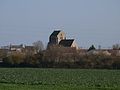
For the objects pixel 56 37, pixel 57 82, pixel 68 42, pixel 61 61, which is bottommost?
pixel 57 82

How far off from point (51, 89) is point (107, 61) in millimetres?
63141

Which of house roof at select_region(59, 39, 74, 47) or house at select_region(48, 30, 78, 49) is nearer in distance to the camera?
house roof at select_region(59, 39, 74, 47)

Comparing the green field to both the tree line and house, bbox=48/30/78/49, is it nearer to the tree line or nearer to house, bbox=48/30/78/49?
the tree line

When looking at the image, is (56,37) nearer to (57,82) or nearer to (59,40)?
(59,40)

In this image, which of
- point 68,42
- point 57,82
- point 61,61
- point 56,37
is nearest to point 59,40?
point 56,37

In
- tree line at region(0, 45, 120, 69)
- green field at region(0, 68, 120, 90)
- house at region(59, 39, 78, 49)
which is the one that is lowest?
green field at region(0, 68, 120, 90)

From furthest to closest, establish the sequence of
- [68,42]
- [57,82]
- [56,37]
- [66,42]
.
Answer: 1. [56,37]
2. [66,42]
3. [68,42]
4. [57,82]

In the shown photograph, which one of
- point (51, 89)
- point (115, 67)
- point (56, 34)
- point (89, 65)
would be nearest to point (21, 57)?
point (89, 65)

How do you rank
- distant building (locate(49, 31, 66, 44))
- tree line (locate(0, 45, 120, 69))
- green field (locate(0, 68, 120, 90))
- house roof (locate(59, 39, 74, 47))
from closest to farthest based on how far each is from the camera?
green field (locate(0, 68, 120, 90)) < tree line (locate(0, 45, 120, 69)) < house roof (locate(59, 39, 74, 47)) < distant building (locate(49, 31, 66, 44))

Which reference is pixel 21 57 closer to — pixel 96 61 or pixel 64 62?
pixel 64 62

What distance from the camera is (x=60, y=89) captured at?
68.7 feet

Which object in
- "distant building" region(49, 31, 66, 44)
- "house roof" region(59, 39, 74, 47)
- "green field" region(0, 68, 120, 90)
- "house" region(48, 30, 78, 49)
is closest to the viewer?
"green field" region(0, 68, 120, 90)

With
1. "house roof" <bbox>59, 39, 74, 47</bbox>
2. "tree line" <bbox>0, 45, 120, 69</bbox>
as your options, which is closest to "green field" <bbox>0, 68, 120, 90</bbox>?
"tree line" <bbox>0, 45, 120, 69</bbox>

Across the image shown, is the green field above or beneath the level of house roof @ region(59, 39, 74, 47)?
beneath
